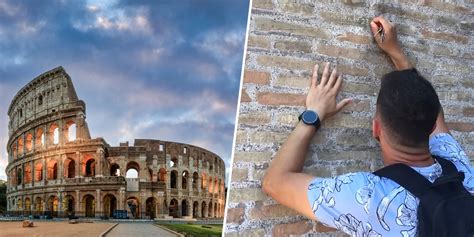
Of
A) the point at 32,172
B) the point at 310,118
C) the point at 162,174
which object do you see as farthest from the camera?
the point at 162,174

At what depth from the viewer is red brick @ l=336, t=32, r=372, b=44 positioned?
2.09 meters

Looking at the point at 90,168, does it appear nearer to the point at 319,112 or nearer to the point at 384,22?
the point at 319,112

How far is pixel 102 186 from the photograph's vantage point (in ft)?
6.71

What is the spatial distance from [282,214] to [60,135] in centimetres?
101

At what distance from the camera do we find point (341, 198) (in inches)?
49.9

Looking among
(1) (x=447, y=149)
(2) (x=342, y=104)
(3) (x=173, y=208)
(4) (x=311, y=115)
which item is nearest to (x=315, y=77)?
(2) (x=342, y=104)

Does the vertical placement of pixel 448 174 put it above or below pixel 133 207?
above

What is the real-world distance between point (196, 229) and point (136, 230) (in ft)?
0.96

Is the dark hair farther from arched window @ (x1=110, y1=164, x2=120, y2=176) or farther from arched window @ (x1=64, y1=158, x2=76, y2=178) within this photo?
arched window @ (x1=64, y1=158, x2=76, y2=178)

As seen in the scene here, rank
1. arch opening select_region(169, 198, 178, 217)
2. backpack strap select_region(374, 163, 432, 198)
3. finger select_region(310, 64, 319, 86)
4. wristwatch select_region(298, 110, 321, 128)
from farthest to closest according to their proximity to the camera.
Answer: arch opening select_region(169, 198, 178, 217), finger select_region(310, 64, 319, 86), wristwatch select_region(298, 110, 321, 128), backpack strap select_region(374, 163, 432, 198)

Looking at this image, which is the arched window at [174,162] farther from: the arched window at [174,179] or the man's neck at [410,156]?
the man's neck at [410,156]

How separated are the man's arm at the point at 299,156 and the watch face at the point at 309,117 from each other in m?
0.02

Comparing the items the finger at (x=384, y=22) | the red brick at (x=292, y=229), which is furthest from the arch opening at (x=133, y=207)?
the finger at (x=384, y=22)

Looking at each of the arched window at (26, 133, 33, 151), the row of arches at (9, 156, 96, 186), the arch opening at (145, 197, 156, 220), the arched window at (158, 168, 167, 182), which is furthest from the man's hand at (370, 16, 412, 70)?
the arched window at (26, 133, 33, 151)
